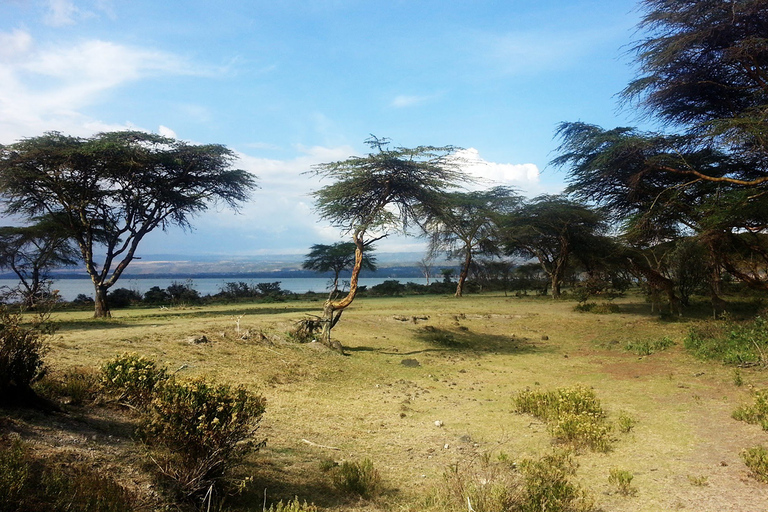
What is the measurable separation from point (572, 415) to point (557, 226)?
21.2 metres

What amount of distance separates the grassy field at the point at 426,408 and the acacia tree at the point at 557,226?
989 centimetres

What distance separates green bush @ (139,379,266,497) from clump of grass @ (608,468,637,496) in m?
3.38

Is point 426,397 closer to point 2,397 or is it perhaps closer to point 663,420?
point 663,420

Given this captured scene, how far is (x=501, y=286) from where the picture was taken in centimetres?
4000

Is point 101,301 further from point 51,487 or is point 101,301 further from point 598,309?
point 598,309

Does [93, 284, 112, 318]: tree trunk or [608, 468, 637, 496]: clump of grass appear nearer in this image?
[608, 468, 637, 496]: clump of grass

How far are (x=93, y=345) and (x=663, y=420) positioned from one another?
31.9ft

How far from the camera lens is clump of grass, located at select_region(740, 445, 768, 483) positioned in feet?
14.2

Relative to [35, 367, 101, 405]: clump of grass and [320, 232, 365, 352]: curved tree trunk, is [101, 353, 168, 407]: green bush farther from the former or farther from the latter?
[320, 232, 365, 352]: curved tree trunk

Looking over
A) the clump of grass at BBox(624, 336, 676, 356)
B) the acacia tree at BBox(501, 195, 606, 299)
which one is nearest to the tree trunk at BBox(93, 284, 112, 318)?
the clump of grass at BBox(624, 336, 676, 356)

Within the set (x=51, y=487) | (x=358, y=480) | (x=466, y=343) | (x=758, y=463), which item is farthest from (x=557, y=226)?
(x=51, y=487)

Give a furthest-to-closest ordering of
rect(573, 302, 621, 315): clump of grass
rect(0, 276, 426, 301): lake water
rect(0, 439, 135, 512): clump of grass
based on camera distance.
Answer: rect(0, 276, 426, 301): lake water
rect(573, 302, 621, 315): clump of grass
rect(0, 439, 135, 512): clump of grass

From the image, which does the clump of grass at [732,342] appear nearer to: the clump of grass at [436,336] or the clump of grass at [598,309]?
the clump of grass at [436,336]

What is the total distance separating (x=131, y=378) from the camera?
17.4 feet
